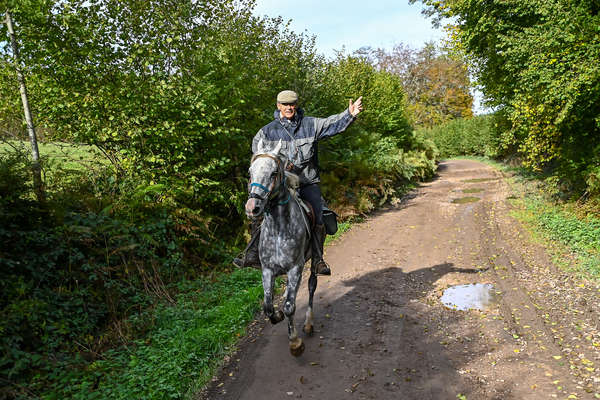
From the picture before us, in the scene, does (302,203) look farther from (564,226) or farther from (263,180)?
(564,226)

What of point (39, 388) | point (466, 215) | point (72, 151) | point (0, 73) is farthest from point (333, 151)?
point (39, 388)

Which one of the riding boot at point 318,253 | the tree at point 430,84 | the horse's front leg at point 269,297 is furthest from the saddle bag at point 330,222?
the tree at point 430,84

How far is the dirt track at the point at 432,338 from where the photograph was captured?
4.13 metres

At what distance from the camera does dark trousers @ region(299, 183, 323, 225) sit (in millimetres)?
5465

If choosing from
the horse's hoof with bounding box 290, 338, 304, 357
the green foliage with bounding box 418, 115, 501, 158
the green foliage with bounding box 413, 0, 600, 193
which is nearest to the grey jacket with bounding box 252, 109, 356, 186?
the horse's hoof with bounding box 290, 338, 304, 357

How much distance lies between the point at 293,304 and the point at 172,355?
1871 millimetres

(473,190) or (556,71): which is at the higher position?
(556,71)

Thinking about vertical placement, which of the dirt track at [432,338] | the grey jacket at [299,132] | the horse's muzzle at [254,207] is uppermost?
the grey jacket at [299,132]

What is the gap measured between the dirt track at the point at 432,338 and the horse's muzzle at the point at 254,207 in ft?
7.65

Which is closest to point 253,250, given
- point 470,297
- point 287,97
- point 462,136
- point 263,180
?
point 263,180

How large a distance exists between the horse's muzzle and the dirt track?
2.33m

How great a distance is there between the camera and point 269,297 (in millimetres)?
4547

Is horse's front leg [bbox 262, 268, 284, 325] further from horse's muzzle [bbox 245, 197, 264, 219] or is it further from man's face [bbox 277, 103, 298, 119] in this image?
man's face [bbox 277, 103, 298, 119]

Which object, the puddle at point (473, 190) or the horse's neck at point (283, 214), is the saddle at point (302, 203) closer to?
the horse's neck at point (283, 214)
